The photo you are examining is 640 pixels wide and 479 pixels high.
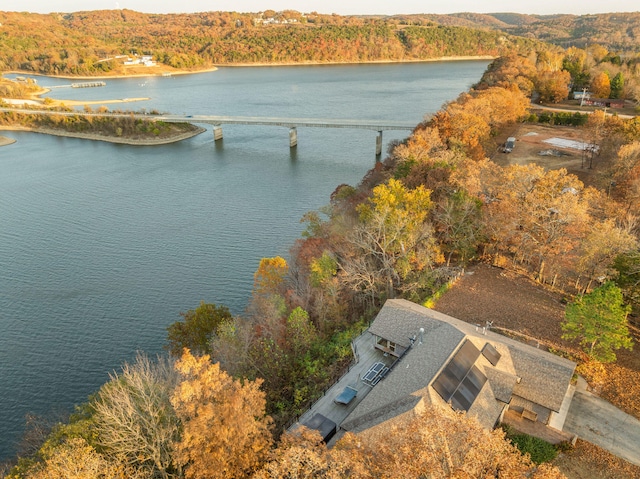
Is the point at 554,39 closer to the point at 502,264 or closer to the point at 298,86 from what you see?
the point at 298,86

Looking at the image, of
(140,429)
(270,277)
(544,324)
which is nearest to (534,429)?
(544,324)

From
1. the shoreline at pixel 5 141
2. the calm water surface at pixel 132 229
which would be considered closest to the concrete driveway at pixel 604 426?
the calm water surface at pixel 132 229

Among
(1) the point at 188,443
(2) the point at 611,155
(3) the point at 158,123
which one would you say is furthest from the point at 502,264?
(3) the point at 158,123

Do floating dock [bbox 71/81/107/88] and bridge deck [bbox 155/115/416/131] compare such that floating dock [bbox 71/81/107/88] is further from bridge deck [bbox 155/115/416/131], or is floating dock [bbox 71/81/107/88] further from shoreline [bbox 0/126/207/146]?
bridge deck [bbox 155/115/416/131]

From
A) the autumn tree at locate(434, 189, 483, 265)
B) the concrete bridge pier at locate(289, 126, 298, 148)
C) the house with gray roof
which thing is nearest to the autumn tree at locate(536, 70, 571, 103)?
the concrete bridge pier at locate(289, 126, 298, 148)

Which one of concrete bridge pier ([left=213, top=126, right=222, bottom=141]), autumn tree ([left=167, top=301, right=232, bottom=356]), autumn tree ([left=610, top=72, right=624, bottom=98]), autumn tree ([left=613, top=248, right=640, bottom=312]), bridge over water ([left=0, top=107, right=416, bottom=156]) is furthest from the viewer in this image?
concrete bridge pier ([left=213, top=126, right=222, bottom=141])

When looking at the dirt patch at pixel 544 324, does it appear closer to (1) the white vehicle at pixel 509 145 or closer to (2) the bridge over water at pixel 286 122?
(1) the white vehicle at pixel 509 145
